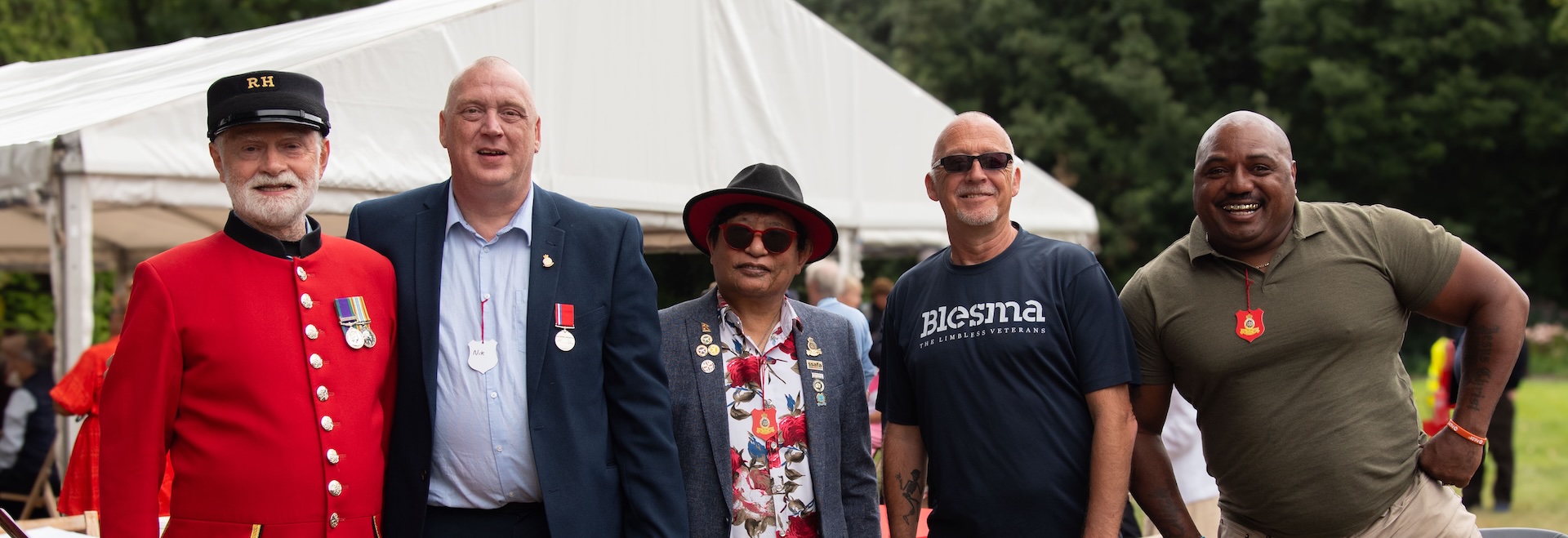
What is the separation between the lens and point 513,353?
258cm

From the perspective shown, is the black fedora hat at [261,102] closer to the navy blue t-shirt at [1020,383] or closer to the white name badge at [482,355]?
the white name badge at [482,355]

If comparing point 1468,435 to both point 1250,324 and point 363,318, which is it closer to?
point 1250,324

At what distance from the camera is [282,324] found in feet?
8.10

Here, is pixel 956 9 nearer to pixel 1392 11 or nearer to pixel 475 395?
pixel 1392 11

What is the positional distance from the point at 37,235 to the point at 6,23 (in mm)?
7688

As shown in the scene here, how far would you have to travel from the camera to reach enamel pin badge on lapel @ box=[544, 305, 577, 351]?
260 centimetres

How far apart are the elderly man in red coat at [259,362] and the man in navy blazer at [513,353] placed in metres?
0.10

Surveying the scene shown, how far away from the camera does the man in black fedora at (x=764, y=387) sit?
288cm

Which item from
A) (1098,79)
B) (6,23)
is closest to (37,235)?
(6,23)

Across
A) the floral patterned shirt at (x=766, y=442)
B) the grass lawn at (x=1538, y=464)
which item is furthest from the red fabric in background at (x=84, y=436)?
the grass lawn at (x=1538, y=464)

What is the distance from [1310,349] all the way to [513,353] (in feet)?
6.30

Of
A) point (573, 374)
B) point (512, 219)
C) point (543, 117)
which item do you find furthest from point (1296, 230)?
point (543, 117)

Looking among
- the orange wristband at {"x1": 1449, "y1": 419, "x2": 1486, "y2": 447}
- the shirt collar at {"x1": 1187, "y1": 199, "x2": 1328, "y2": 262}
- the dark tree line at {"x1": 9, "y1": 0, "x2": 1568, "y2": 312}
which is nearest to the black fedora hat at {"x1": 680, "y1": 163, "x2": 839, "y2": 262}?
the shirt collar at {"x1": 1187, "y1": 199, "x2": 1328, "y2": 262}

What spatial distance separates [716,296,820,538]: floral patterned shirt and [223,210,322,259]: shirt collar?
1.00 meters
